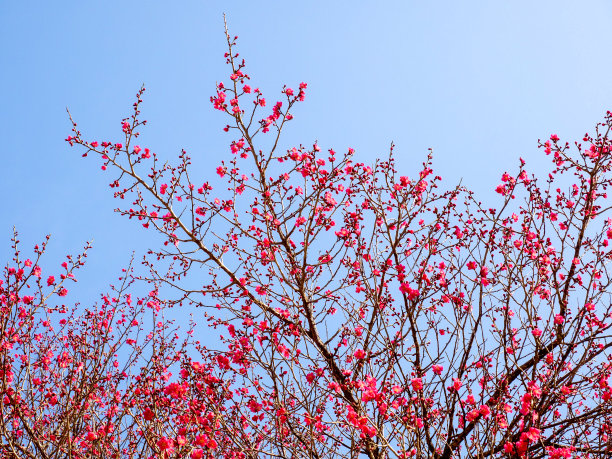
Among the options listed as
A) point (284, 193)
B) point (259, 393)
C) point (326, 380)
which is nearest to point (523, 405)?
point (326, 380)

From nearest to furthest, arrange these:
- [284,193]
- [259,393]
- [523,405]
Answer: [523,405], [259,393], [284,193]

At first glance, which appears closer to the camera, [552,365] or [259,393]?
[552,365]

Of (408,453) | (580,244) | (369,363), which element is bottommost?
(408,453)

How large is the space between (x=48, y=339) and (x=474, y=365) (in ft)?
21.0

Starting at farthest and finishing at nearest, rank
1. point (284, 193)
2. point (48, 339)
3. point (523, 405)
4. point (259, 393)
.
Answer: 1. point (48, 339)
2. point (284, 193)
3. point (259, 393)
4. point (523, 405)

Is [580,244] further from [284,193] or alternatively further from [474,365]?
[284,193]

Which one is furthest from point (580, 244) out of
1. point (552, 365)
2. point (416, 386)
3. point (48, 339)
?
point (48, 339)

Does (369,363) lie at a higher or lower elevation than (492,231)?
lower

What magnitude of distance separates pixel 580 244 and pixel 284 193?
11.8ft

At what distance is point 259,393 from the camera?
5.73 m

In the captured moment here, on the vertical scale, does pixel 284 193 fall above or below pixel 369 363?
above

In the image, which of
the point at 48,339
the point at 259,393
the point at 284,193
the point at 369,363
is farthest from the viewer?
the point at 48,339

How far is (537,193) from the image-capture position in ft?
20.8

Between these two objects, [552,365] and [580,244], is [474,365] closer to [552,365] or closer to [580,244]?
[552,365]
